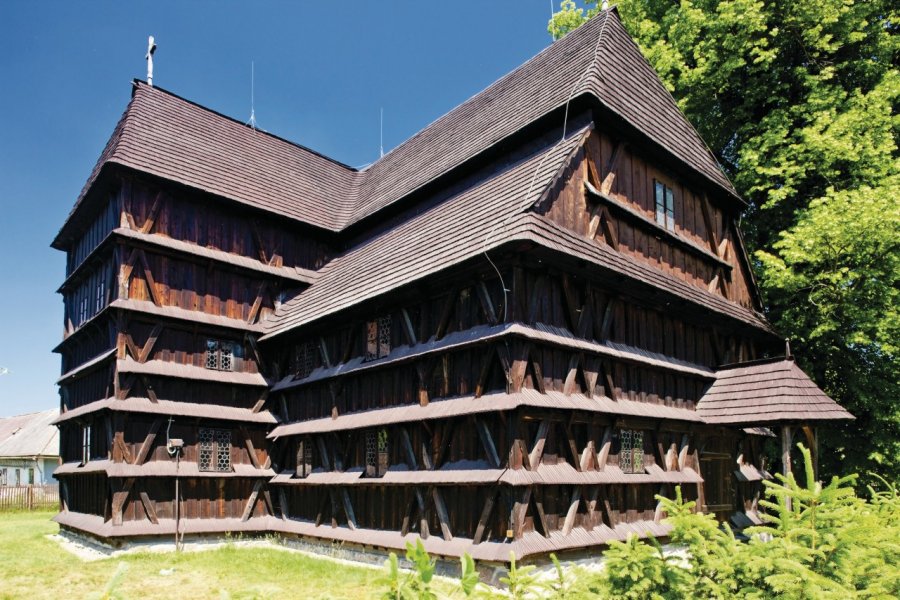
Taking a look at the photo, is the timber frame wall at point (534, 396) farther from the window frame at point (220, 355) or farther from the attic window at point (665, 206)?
the window frame at point (220, 355)

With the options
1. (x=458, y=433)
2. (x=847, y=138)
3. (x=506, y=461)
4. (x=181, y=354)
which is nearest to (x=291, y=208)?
(x=181, y=354)

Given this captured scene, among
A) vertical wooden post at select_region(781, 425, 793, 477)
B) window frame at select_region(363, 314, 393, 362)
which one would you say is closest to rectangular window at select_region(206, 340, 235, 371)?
window frame at select_region(363, 314, 393, 362)

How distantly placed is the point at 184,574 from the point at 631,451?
9.29m

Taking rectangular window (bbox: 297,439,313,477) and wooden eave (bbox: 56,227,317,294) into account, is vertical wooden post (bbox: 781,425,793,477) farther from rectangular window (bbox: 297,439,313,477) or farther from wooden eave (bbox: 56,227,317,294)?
wooden eave (bbox: 56,227,317,294)

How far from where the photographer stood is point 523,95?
1691cm

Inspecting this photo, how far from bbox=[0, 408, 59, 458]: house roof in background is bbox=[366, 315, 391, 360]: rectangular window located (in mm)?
31124

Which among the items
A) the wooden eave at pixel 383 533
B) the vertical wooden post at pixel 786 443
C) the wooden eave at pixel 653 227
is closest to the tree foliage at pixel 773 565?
the wooden eave at pixel 383 533

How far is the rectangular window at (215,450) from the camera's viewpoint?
17.1 metres

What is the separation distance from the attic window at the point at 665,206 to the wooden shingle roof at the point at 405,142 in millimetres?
837

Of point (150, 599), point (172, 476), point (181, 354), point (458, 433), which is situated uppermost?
point (181, 354)

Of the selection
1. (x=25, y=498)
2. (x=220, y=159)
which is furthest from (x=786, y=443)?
(x=25, y=498)

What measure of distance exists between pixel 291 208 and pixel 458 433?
10623 mm

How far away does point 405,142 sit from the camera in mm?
23984

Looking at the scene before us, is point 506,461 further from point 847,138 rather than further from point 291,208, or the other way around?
point 847,138
